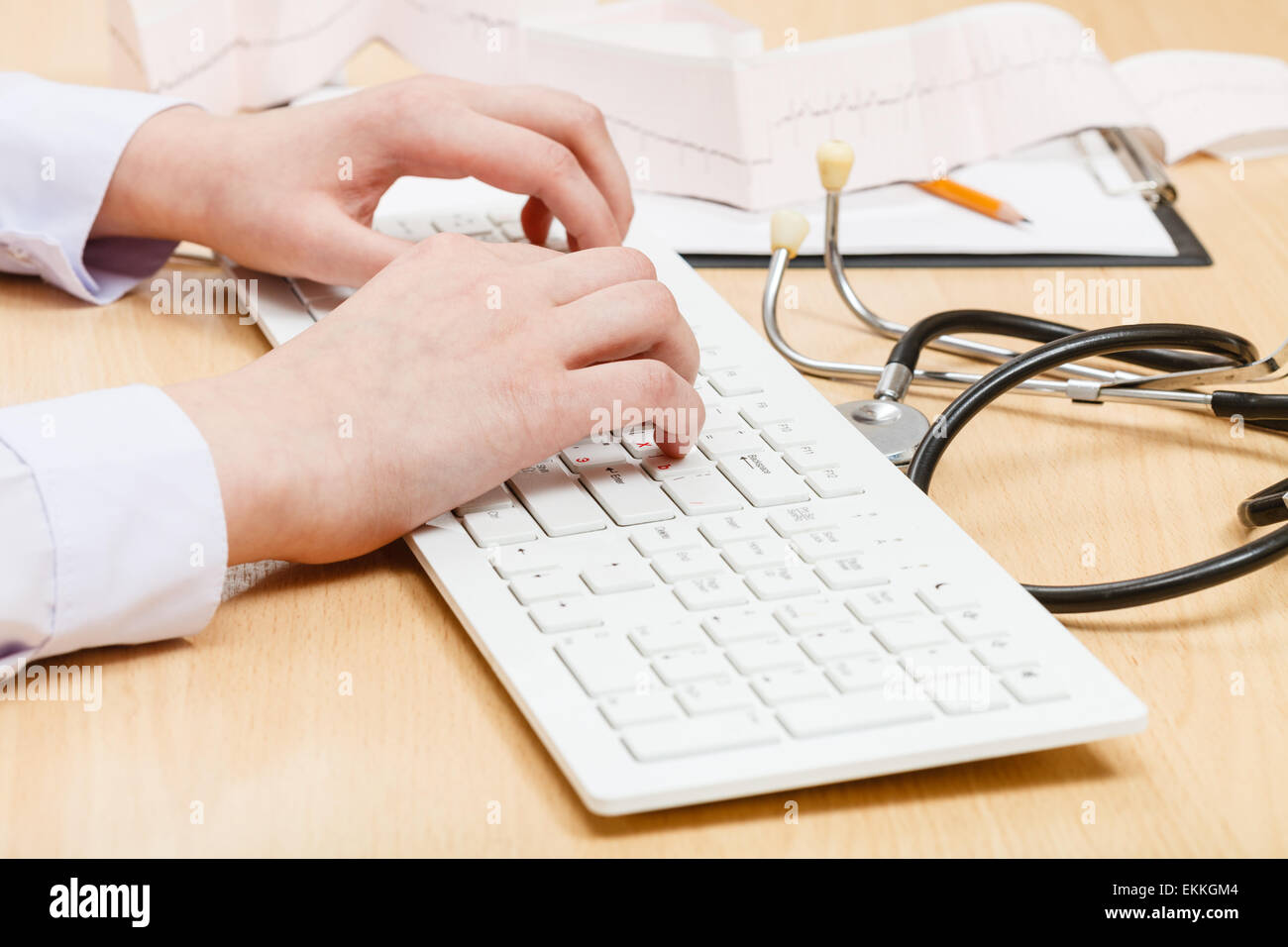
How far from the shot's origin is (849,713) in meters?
0.43

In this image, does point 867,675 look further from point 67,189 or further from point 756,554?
point 67,189

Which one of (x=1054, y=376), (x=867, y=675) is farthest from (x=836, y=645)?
(x=1054, y=376)

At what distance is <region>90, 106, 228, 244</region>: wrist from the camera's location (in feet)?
2.49

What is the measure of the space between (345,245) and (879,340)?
12.0 inches

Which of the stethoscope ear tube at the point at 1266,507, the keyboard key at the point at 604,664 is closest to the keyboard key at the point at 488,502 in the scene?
the keyboard key at the point at 604,664

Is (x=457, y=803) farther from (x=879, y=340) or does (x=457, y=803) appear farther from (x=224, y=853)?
(x=879, y=340)

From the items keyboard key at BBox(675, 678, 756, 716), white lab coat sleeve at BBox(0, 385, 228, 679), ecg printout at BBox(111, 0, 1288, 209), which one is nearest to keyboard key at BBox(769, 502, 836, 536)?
keyboard key at BBox(675, 678, 756, 716)

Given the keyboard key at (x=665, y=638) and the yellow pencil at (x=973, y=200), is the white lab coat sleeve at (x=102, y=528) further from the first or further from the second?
the yellow pencil at (x=973, y=200)

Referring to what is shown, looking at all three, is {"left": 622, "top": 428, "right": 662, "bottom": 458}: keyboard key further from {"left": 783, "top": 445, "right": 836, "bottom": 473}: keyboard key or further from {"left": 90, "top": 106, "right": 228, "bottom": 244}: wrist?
{"left": 90, "top": 106, "right": 228, "bottom": 244}: wrist

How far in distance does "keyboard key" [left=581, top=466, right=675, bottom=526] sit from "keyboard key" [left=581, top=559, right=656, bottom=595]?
1.4 inches

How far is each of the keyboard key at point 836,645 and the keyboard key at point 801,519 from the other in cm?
7

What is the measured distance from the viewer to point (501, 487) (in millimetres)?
562

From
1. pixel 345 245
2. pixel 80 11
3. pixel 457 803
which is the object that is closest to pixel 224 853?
pixel 457 803

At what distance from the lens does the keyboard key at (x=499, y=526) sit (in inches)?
20.5
